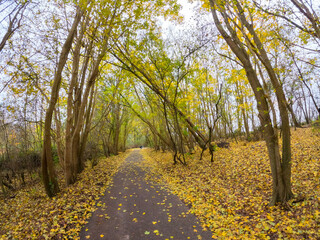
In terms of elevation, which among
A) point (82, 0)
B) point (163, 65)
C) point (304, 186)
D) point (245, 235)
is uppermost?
point (82, 0)

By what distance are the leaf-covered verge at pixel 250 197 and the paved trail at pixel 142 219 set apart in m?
0.37

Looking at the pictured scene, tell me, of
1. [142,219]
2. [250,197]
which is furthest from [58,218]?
[250,197]

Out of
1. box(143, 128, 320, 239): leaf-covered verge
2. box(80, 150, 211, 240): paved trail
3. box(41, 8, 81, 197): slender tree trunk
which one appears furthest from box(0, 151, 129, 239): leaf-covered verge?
box(143, 128, 320, 239): leaf-covered verge

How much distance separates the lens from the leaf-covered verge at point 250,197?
3.62 meters

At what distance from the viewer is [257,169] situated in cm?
709

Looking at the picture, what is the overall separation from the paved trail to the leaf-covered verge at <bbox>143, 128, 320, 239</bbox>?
0.37 metres

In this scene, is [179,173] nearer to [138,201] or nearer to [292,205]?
[138,201]

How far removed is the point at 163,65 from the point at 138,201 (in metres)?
6.01

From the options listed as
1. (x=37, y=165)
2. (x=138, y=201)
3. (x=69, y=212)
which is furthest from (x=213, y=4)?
(x=37, y=165)

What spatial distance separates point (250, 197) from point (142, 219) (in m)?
3.03

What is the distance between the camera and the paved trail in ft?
13.0

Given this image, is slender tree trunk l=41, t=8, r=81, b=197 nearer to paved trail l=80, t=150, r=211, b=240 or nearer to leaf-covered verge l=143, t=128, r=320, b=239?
paved trail l=80, t=150, r=211, b=240

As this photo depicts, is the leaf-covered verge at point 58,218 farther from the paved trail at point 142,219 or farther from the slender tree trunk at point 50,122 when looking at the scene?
the slender tree trunk at point 50,122

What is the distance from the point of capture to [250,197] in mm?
5227
